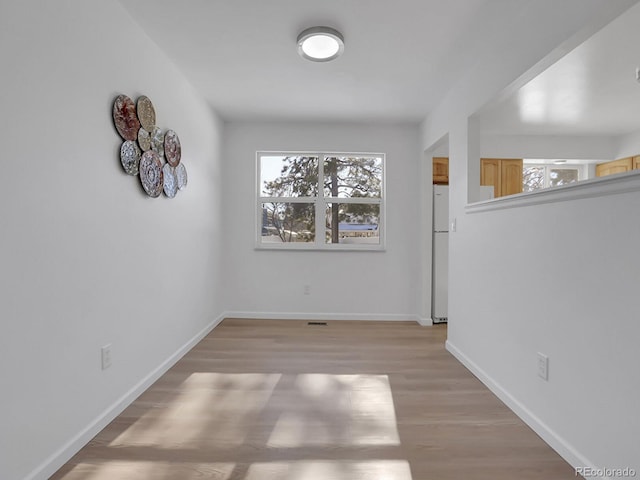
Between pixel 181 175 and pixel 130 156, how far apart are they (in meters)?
0.77

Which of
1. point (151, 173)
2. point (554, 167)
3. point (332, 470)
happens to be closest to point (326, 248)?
point (151, 173)

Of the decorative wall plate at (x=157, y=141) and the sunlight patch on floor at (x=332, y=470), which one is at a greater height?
the decorative wall plate at (x=157, y=141)

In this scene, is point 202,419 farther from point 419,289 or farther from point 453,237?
point 419,289

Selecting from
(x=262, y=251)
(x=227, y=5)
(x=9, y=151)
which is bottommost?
(x=262, y=251)

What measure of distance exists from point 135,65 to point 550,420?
3159mm

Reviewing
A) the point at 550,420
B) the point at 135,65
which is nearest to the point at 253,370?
the point at 550,420

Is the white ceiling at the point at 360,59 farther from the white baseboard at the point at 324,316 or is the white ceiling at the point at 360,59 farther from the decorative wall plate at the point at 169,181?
the white baseboard at the point at 324,316

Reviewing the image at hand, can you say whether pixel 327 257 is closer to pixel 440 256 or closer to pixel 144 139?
pixel 440 256

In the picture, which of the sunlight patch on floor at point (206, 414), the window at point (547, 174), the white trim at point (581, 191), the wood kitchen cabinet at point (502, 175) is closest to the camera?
the white trim at point (581, 191)

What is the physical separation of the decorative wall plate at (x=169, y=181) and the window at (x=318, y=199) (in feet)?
5.28

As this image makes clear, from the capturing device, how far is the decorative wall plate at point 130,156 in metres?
2.02

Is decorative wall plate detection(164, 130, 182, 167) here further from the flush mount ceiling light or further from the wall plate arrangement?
the flush mount ceiling light

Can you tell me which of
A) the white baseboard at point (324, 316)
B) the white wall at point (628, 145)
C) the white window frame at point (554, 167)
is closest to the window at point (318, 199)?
the white baseboard at point (324, 316)

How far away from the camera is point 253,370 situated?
266 cm
